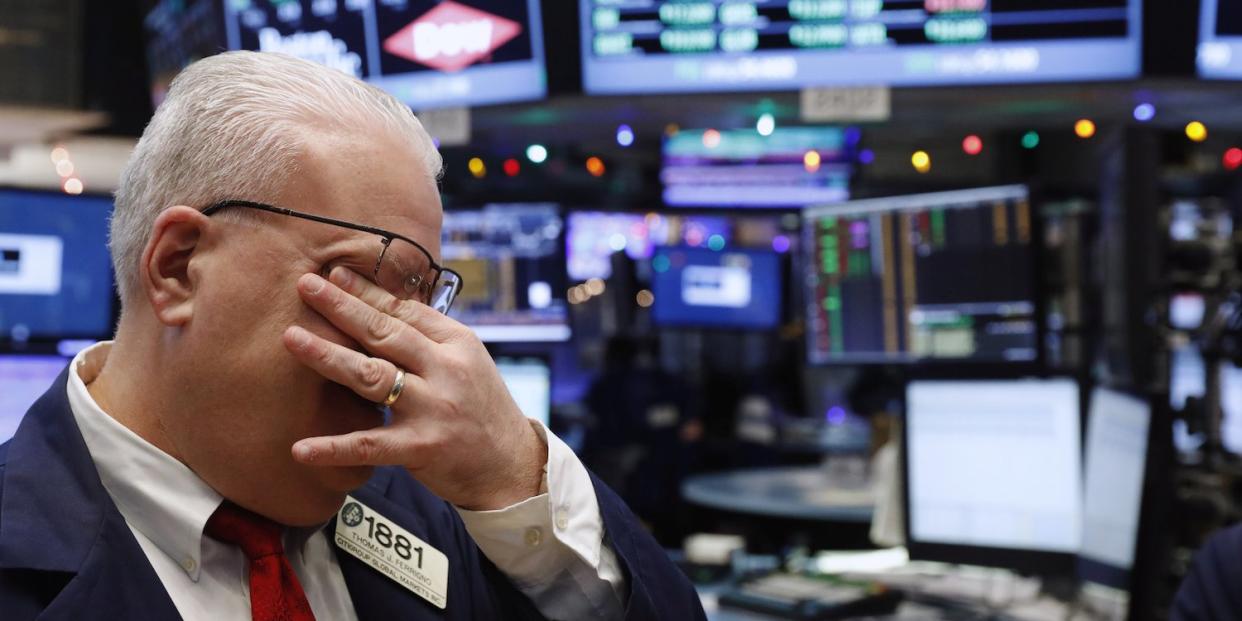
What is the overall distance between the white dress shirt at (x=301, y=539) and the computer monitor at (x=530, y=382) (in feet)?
6.78

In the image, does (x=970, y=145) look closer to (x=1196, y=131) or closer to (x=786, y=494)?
(x=1196, y=131)

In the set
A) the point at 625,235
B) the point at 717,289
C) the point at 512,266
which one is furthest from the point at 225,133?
the point at 717,289

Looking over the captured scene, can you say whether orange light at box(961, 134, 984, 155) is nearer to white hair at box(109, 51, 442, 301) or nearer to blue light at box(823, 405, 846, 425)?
white hair at box(109, 51, 442, 301)

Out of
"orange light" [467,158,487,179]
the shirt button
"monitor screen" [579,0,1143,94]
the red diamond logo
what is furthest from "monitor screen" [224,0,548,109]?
the shirt button

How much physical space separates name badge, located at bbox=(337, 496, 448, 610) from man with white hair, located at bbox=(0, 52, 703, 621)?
123mm

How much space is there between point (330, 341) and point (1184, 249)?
1.95 meters

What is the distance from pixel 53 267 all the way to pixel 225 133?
79.3 inches

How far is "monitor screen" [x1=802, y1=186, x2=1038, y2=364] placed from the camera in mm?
2877

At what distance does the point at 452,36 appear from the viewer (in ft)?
9.31

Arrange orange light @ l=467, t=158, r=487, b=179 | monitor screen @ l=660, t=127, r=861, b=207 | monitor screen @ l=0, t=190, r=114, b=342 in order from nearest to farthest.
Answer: monitor screen @ l=0, t=190, r=114, b=342
orange light @ l=467, t=158, r=487, b=179
monitor screen @ l=660, t=127, r=861, b=207

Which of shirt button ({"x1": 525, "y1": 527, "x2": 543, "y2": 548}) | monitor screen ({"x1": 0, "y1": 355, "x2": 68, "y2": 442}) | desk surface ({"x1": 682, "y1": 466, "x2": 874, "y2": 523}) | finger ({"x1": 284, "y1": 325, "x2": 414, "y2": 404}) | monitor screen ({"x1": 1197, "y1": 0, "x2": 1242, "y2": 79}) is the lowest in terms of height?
desk surface ({"x1": 682, "y1": 466, "x2": 874, "y2": 523})

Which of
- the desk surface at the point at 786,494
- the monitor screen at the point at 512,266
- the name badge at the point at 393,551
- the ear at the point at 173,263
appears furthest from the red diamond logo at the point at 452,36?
the ear at the point at 173,263

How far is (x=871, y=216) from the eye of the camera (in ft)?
10.5

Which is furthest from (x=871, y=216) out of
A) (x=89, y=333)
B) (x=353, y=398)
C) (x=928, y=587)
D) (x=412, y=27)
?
(x=353, y=398)
